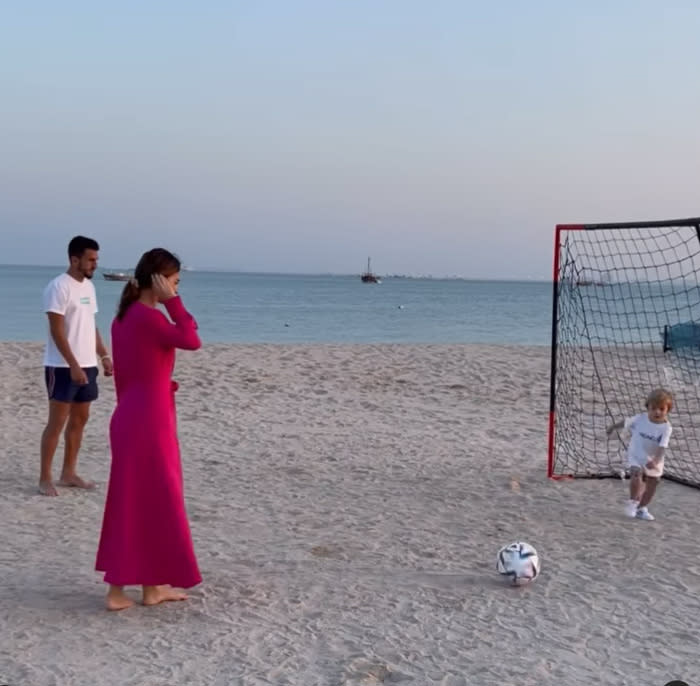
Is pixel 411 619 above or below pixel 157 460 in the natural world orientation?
below

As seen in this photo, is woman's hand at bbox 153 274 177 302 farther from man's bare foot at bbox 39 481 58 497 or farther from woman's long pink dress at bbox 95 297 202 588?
man's bare foot at bbox 39 481 58 497

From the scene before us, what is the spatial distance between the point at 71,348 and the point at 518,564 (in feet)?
10.3

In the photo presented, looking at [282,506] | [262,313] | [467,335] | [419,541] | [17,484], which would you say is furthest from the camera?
[262,313]

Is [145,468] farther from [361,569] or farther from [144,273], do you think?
[361,569]

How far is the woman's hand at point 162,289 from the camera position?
4016 millimetres

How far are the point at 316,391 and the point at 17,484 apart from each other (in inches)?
219

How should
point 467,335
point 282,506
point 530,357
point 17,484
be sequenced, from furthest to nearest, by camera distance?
point 467,335, point 530,357, point 17,484, point 282,506

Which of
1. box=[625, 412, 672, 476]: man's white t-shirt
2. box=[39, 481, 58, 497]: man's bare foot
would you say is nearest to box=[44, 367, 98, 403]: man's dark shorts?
box=[39, 481, 58, 497]: man's bare foot

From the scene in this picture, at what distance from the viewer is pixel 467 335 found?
38.4 m

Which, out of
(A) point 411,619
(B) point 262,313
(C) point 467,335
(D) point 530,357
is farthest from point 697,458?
(B) point 262,313

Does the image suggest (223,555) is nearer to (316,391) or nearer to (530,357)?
(316,391)

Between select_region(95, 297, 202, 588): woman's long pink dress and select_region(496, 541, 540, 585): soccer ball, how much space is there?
1.53m

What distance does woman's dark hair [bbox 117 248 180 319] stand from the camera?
4.05 m

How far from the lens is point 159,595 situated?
14.0 feet
